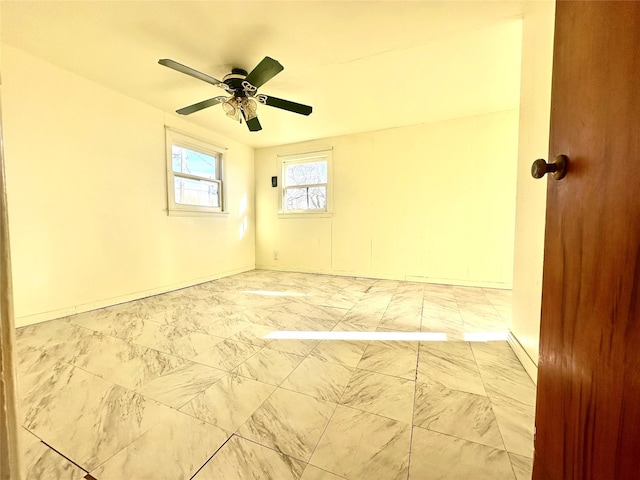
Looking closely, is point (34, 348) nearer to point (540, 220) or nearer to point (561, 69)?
point (561, 69)

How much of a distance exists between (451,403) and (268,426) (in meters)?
0.89

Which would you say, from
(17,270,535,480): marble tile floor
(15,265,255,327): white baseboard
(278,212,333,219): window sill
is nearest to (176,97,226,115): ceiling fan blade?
(17,270,535,480): marble tile floor

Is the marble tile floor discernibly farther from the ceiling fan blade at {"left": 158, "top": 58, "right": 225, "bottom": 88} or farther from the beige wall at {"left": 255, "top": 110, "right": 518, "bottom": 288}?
the ceiling fan blade at {"left": 158, "top": 58, "right": 225, "bottom": 88}

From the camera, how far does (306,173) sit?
179 inches

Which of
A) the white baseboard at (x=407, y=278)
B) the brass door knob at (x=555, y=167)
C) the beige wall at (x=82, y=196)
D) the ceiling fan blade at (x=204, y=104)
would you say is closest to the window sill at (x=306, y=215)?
the white baseboard at (x=407, y=278)

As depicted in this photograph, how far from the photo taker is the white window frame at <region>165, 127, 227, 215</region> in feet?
10.8

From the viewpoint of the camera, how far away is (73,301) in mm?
2465

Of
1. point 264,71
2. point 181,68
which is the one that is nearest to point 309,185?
point 264,71

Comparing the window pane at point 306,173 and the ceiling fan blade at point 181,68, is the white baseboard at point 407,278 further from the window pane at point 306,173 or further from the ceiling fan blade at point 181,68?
the ceiling fan blade at point 181,68

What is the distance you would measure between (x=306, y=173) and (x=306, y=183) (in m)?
0.18

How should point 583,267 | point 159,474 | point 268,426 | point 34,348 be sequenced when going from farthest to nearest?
point 34,348, point 268,426, point 159,474, point 583,267

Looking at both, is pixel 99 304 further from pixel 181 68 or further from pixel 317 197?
pixel 317 197

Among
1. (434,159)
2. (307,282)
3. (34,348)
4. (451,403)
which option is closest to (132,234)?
(34,348)

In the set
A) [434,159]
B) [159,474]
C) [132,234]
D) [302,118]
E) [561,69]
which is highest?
[302,118]
